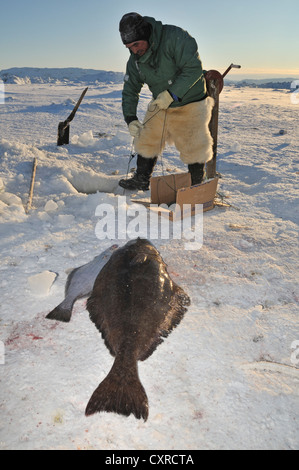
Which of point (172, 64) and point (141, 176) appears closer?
point (172, 64)

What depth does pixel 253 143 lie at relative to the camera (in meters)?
6.71

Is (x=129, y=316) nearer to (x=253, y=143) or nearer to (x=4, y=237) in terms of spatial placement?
(x=4, y=237)

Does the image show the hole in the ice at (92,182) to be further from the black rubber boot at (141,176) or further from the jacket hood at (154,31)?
the jacket hood at (154,31)

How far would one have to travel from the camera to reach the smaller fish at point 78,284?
1766mm

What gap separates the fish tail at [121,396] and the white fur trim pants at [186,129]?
2756 mm

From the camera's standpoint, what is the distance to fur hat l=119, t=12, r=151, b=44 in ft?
9.34

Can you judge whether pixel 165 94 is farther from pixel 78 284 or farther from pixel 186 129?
pixel 78 284

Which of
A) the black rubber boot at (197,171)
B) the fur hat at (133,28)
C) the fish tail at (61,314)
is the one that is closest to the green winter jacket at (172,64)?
the fur hat at (133,28)

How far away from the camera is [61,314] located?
1762 mm

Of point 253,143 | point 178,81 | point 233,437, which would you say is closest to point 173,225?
point 178,81

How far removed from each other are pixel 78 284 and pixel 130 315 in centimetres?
53

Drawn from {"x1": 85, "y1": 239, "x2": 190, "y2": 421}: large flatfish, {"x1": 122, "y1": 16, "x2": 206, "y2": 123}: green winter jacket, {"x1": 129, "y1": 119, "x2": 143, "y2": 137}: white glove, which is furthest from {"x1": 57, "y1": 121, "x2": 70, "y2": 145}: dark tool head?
{"x1": 85, "y1": 239, "x2": 190, "y2": 421}: large flatfish

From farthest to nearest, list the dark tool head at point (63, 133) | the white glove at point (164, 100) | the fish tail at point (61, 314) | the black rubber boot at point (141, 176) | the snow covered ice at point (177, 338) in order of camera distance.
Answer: the dark tool head at point (63, 133) → the black rubber boot at point (141, 176) → the white glove at point (164, 100) → the fish tail at point (61, 314) → the snow covered ice at point (177, 338)

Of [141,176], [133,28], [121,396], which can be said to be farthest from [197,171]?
[121,396]
